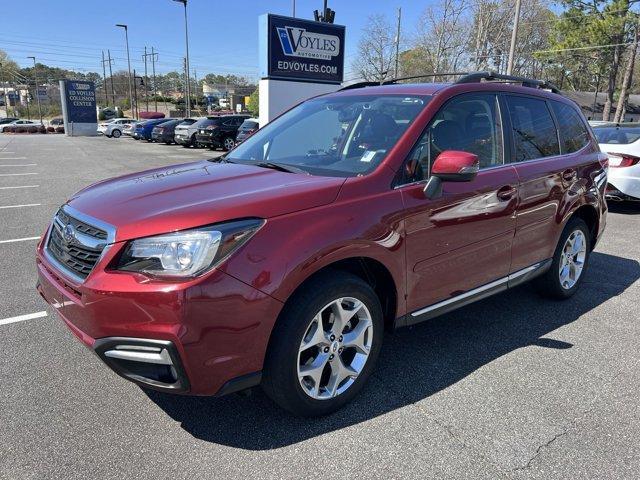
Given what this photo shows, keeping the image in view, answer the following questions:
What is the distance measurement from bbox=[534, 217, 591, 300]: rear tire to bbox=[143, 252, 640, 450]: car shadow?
0.13 m

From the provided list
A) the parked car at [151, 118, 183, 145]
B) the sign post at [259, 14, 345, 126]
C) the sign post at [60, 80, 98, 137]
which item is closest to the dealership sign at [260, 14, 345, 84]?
the sign post at [259, 14, 345, 126]

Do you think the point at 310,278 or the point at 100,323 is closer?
the point at 100,323

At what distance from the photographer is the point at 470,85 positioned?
137 inches

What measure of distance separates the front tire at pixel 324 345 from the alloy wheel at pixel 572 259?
2.40 meters

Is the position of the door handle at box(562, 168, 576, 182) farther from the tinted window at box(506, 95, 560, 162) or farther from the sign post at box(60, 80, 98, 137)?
the sign post at box(60, 80, 98, 137)

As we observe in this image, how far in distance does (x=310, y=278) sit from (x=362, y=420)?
2.87ft

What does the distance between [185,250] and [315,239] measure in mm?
623

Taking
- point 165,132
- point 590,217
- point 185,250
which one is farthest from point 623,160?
point 165,132

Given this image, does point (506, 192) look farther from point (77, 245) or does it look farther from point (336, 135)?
point (77, 245)

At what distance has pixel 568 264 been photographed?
450 cm

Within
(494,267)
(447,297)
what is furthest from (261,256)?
(494,267)

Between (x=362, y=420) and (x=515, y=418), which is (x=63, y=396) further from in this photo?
(x=515, y=418)

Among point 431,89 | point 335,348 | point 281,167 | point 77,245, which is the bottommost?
point 335,348

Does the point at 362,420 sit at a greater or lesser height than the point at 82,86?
lesser
